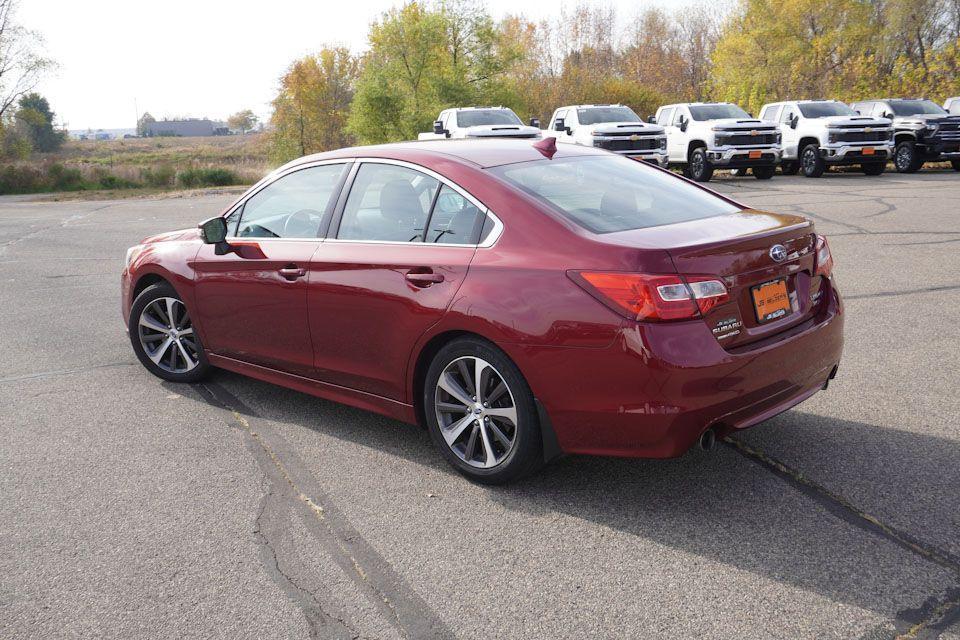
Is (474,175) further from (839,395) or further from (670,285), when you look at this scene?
(839,395)

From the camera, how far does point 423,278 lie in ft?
13.6

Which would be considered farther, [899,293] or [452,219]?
[899,293]

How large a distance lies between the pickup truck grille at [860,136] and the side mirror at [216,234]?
862 inches

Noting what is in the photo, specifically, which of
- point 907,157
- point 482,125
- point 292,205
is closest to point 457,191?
point 292,205

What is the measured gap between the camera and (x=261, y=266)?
5082mm

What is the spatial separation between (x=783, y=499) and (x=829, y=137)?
72.9ft

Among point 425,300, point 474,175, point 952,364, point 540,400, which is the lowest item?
point 952,364

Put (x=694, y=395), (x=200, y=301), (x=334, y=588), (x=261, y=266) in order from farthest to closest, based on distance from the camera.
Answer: (x=200, y=301), (x=261, y=266), (x=694, y=395), (x=334, y=588)

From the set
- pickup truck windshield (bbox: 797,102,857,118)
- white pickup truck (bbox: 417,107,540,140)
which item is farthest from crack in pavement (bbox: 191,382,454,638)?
pickup truck windshield (bbox: 797,102,857,118)

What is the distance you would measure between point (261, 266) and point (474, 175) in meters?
1.56

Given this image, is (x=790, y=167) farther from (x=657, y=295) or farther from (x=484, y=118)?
(x=657, y=295)

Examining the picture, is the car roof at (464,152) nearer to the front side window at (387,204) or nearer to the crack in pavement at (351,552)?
the front side window at (387,204)

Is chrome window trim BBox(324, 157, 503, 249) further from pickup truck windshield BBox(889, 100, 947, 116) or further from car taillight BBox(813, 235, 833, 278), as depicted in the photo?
pickup truck windshield BBox(889, 100, 947, 116)

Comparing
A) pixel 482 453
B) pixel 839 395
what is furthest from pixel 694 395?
pixel 839 395
